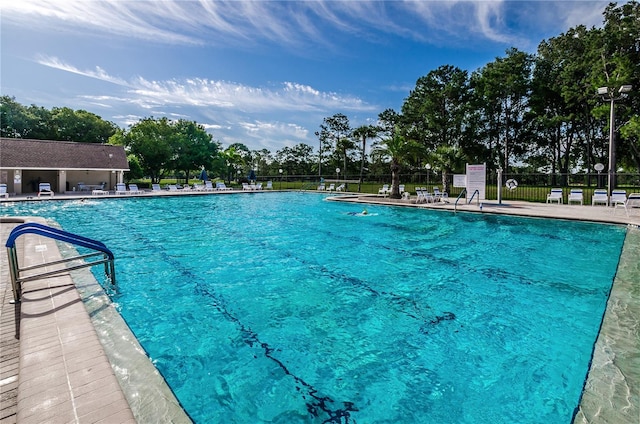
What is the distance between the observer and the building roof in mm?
24141

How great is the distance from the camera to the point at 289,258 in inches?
315

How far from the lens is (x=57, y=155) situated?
26578 mm

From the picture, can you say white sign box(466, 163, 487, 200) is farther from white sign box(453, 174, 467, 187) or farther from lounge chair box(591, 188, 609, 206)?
lounge chair box(591, 188, 609, 206)

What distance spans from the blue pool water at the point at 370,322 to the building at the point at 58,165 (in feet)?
68.7

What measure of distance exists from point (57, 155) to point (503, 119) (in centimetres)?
4379

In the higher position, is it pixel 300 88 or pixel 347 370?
pixel 300 88

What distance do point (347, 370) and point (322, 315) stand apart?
1.38 meters

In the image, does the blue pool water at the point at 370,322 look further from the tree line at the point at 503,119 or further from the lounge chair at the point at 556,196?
the tree line at the point at 503,119

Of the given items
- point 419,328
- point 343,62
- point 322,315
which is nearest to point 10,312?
point 322,315

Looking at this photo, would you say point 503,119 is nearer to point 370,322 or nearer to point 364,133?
point 364,133

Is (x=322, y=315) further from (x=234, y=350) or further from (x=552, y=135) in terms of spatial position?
(x=552, y=135)

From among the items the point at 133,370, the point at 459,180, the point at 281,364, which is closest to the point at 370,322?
the point at 281,364

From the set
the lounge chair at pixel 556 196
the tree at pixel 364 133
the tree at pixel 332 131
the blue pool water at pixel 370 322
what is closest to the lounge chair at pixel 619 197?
the lounge chair at pixel 556 196

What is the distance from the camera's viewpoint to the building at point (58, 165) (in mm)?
23750
